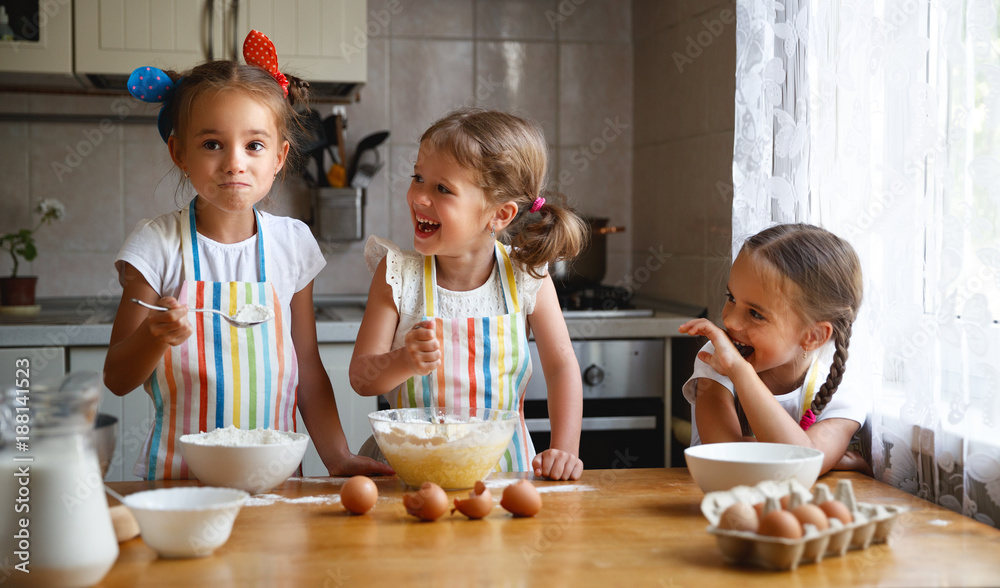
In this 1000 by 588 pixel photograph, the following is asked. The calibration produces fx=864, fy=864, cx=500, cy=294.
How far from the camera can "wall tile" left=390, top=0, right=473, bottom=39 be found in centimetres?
261

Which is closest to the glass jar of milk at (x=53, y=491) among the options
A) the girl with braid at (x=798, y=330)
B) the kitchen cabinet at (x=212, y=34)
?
the girl with braid at (x=798, y=330)

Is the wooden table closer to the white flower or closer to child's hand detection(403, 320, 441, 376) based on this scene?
child's hand detection(403, 320, 441, 376)

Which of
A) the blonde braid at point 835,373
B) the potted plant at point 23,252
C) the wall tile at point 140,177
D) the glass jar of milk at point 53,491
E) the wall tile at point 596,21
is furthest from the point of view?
the wall tile at point 596,21

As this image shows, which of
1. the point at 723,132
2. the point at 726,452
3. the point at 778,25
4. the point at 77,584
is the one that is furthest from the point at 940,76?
the point at 77,584

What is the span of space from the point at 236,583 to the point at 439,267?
2.48ft

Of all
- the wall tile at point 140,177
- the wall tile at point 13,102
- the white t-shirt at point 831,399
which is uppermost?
the wall tile at point 13,102

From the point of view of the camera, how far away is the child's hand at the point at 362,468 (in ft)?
3.87

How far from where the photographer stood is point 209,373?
1309 millimetres

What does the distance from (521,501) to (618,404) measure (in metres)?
1.31

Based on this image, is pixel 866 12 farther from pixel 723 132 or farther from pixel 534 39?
pixel 534 39

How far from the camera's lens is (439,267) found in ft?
4.70

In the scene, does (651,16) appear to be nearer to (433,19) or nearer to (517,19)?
(517,19)

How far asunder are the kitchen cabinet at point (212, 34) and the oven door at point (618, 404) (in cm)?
94

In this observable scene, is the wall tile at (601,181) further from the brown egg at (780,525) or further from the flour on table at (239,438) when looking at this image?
the brown egg at (780,525)
